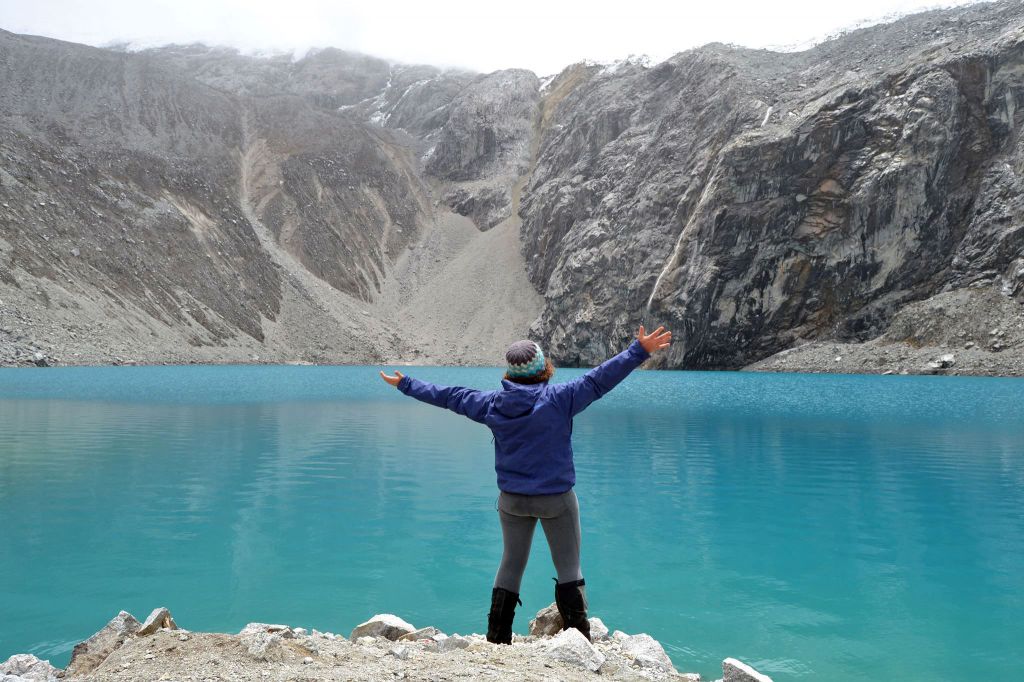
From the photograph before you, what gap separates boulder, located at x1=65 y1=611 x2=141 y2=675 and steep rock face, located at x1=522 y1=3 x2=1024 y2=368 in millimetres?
69688

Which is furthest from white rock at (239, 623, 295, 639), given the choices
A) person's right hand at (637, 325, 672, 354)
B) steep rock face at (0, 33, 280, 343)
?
steep rock face at (0, 33, 280, 343)

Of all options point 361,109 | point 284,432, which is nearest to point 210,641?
point 284,432

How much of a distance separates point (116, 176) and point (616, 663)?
96.5 metres

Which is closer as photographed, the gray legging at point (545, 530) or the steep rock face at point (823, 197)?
the gray legging at point (545, 530)

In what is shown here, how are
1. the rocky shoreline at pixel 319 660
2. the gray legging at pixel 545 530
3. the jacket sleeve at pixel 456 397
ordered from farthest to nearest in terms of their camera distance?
the jacket sleeve at pixel 456 397
the gray legging at pixel 545 530
the rocky shoreline at pixel 319 660

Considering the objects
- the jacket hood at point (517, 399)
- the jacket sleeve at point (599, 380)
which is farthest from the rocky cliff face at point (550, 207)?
the jacket hood at point (517, 399)

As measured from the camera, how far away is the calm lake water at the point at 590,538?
777 centimetres

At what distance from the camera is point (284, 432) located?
2353 cm

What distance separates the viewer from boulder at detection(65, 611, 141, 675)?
5.32 metres

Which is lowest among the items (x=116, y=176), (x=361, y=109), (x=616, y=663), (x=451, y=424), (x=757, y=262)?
(x=451, y=424)

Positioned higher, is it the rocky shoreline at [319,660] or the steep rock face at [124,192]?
the steep rock face at [124,192]

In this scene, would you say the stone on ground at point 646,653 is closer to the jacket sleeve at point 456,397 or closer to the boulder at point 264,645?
the jacket sleeve at point 456,397

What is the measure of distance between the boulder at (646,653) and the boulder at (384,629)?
1859 millimetres

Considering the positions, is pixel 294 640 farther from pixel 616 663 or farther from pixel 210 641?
pixel 616 663
